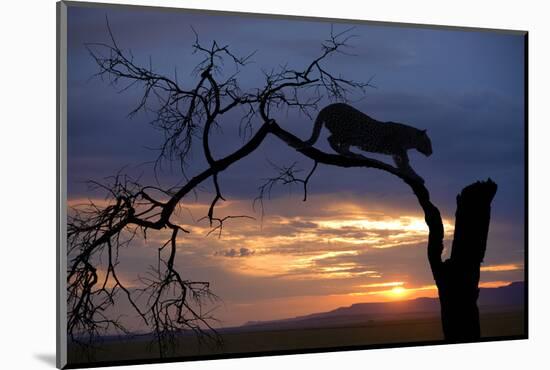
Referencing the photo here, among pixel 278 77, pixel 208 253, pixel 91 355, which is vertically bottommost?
pixel 91 355

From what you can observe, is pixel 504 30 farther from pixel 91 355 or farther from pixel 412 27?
→ pixel 91 355

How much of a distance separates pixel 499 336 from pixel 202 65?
9.43 feet

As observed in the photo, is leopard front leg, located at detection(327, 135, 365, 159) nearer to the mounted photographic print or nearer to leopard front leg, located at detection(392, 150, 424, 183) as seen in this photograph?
the mounted photographic print

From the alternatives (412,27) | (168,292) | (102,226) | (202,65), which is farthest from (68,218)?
(412,27)

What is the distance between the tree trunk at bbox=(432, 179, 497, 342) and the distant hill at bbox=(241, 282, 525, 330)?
10cm

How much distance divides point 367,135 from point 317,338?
1410 mm

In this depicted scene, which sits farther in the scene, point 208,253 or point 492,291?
point 492,291

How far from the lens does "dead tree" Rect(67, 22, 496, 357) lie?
24.0 ft

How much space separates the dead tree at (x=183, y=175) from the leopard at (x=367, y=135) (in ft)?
0.25

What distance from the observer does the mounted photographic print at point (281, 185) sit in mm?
7340

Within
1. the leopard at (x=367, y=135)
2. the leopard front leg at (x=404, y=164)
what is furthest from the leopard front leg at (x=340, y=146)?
the leopard front leg at (x=404, y=164)

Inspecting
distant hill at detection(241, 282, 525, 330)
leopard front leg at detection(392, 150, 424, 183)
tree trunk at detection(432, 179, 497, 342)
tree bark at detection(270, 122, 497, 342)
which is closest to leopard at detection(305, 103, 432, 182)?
leopard front leg at detection(392, 150, 424, 183)

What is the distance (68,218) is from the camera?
722cm

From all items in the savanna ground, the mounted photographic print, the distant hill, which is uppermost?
the mounted photographic print
